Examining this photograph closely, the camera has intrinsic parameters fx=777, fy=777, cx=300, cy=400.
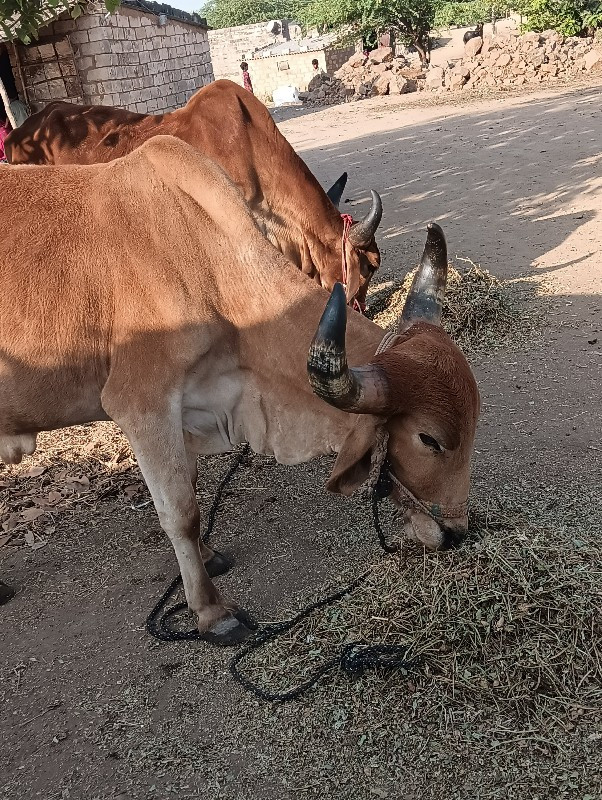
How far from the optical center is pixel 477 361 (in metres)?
6.13

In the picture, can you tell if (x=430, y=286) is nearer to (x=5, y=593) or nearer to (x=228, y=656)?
(x=228, y=656)

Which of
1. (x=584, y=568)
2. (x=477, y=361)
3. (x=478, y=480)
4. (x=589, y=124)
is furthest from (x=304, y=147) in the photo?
(x=584, y=568)

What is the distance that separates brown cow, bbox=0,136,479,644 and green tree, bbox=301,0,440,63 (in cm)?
3099

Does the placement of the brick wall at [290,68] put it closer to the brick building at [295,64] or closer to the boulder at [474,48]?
the brick building at [295,64]

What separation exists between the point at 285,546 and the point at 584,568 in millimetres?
1584

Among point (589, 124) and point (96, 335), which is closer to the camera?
point (96, 335)

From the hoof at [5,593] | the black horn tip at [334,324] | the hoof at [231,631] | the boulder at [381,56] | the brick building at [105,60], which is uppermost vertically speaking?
the brick building at [105,60]

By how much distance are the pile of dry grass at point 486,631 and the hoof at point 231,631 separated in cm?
15

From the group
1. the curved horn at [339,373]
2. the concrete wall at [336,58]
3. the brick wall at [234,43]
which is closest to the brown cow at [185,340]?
the curved horn at [339,373]

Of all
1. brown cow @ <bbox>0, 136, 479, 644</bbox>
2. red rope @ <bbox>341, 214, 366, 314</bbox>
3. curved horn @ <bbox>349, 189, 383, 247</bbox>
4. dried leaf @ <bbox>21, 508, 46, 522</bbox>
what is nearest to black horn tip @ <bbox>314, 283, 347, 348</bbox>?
brown cow @ <bbox>0, 136, 479, 644</bbox>

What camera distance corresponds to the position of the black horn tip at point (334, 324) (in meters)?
2.65

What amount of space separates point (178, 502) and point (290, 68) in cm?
3527

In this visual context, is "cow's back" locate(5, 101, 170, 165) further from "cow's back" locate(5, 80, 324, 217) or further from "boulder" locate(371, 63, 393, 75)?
"boulder" locate(371, 63, 393, 75)

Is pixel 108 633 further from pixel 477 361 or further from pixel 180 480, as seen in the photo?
pixel 477 361
